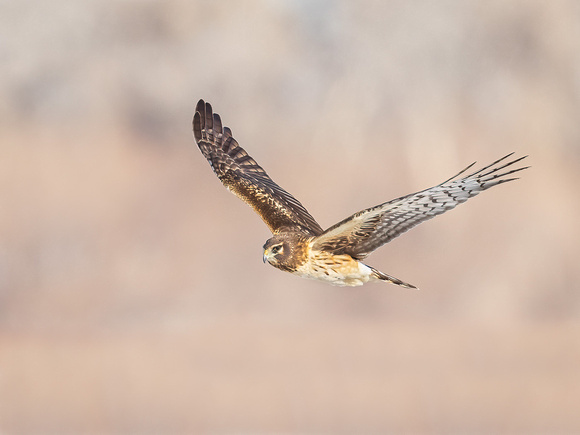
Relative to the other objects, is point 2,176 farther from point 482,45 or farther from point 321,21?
point 482,45

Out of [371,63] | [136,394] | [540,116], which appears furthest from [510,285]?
[136,394]

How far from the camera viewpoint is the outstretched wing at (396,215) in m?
6.90

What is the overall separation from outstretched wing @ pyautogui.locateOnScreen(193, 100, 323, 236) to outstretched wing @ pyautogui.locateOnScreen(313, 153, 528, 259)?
0.76 metres

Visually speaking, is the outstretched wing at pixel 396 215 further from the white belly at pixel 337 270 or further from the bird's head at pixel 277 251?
the bird's head at pixel 277 251

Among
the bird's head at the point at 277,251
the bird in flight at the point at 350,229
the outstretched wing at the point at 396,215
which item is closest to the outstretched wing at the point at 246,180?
the bird in flight at the point at 350,229

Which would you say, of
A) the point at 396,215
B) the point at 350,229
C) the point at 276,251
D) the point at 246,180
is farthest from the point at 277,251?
the point at 246,180

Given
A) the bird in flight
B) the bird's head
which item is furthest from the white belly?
the bird's head

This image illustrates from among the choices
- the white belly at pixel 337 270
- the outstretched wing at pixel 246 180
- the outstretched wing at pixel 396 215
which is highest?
the outstretched wing at pixel 246 180

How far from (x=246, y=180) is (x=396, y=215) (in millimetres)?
1961

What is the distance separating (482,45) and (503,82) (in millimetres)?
895

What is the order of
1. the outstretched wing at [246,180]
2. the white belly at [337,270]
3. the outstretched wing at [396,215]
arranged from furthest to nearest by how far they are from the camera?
the outstretched wing at [246,180]
the white belly at [337,270]
the outstretched wing at [396,215]

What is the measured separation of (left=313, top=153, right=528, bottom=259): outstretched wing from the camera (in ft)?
22.6

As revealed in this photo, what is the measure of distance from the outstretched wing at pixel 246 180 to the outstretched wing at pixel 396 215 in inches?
30.0

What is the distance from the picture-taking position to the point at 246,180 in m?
8.89
